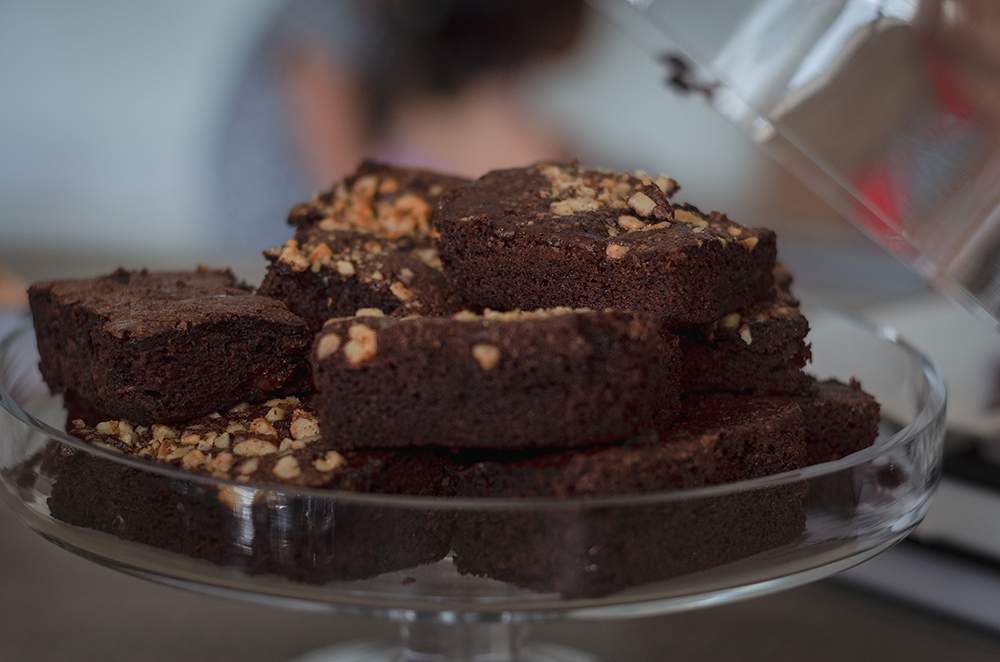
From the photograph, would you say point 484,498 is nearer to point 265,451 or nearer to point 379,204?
point 265,451

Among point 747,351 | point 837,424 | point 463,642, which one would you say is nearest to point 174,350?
point 463,642

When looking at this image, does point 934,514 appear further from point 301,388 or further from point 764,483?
point 301,388

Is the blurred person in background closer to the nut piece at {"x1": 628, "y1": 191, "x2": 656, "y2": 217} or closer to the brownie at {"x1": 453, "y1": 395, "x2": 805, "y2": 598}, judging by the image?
the nut piece at {"x1": 628, "y1": 191, "x2": 656, "y2": 217}

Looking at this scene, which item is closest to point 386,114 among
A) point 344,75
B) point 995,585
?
point 344,75

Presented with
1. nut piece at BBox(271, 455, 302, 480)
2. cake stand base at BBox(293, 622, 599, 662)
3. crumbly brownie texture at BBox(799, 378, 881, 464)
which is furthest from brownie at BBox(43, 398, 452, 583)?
crumbly brownie texture at BBox(799, 378, 881, 464)

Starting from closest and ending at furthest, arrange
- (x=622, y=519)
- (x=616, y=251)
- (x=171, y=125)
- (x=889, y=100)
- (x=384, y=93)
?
1. (x=622, y=519)
2. (x=616, y=251)
3. (x=889, y=100)
4. (x=384, y=93)
5. (x=171, y=125)

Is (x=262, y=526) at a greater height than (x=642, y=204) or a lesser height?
lesser

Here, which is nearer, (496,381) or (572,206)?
(496,381)
